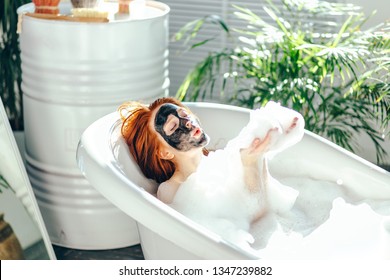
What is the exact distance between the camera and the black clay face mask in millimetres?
2221

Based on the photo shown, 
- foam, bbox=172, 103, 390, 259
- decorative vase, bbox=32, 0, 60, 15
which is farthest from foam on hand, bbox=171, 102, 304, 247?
decorative vase, bbox=32, 0, 60, 15

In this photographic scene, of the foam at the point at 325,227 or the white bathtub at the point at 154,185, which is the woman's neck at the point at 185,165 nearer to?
the white bathtub at the point at 154,185

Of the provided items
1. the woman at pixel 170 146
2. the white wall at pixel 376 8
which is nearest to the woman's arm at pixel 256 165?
the woman at pixel 170 146

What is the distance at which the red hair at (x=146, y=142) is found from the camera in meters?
2.26

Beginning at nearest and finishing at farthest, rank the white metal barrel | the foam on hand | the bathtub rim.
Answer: the bathtub rim, the foam on hand, the white metal barrel

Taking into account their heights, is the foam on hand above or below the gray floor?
above

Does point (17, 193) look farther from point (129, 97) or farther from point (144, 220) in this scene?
point (144, 220)

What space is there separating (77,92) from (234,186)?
0.71m

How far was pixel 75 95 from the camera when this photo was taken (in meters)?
2.66

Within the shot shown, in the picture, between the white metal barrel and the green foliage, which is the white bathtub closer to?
the white metal barrel

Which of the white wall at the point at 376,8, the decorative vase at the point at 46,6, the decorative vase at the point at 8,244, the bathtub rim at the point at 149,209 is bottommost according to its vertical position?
the decorative vase at the point at 8,244

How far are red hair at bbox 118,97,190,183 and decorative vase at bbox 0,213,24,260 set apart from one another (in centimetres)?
48

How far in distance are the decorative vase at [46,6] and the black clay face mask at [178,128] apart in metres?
0.71

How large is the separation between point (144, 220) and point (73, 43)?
92 centimetres
